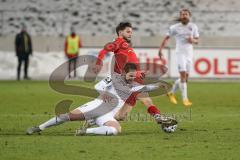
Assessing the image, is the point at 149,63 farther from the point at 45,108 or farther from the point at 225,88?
the point at 45,108

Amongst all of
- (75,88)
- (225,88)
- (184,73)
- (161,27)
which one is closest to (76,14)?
(161,27)

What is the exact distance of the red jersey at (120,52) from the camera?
504 inches

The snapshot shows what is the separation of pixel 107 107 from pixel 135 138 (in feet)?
3.36

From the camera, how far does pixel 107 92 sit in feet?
41.3

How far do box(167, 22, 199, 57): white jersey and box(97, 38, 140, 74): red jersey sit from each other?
241 inches

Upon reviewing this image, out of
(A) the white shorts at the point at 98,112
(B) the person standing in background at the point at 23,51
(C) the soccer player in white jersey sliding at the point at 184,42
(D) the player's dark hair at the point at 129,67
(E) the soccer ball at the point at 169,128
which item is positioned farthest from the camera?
(B) the person standing in background at the point at 23,51

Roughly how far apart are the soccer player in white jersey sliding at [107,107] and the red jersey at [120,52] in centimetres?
9

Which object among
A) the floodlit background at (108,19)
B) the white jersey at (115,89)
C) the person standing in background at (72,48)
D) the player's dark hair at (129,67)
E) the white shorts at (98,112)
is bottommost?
the white shorts at (98,112)

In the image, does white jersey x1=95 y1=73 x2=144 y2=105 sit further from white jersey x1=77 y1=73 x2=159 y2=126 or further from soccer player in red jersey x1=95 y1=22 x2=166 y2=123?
soccer player in red jersey x1=95 y1=22 x2=166 y2=123

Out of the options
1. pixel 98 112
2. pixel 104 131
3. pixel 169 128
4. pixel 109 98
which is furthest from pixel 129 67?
pixel 104 131

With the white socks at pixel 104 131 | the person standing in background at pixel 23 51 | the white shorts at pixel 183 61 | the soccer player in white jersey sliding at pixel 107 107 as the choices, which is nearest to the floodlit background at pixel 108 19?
the person standing in background at pixel 23 51

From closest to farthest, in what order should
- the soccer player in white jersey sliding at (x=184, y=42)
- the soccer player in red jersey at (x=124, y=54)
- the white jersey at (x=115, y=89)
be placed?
the white jersey at (x=115, y=89)
the soccer player in red jersey at (x=124, y=54)
the soccer player in white jersey sliding at (x=184, y=42)

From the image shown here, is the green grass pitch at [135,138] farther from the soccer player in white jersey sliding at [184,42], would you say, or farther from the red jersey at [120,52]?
the red jersey at [120,52]

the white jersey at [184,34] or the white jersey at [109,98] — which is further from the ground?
the white jersey at [184,34]
